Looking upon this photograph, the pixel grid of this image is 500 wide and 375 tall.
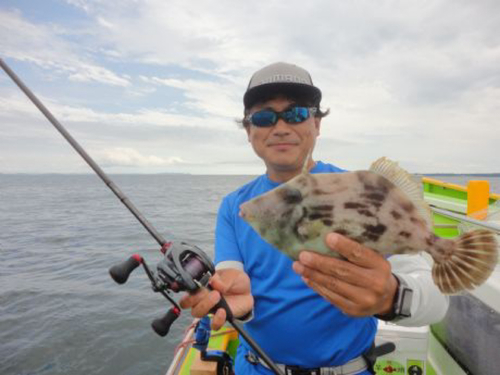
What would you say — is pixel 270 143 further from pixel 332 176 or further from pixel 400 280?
pixel 400 280

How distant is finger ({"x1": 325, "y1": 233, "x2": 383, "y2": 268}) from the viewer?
1742mm

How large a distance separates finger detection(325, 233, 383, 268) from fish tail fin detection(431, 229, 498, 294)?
41 cm

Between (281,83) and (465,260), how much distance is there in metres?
1.79

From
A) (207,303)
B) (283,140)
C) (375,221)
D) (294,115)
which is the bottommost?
(207,303)

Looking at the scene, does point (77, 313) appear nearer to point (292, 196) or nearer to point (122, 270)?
point (122, 270)

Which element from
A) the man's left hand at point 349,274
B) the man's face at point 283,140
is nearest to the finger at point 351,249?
the man's left hand at point 349,274

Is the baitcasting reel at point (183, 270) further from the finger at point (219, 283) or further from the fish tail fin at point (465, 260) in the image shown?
the fish tail fin at point (465, 260)

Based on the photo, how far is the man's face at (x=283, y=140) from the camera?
2889 mm

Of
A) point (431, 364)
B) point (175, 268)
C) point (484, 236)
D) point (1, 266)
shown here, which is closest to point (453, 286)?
point (484, 236)

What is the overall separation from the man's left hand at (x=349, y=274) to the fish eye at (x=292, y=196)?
0.28 metres

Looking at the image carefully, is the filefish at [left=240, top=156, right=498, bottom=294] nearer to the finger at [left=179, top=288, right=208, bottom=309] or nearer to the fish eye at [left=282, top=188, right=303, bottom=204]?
the fish eye at [left=282, top=188, right=303, bottom=204]

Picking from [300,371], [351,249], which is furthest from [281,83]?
[300,371]

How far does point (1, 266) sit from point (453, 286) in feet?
63.4

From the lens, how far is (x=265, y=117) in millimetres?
2889
